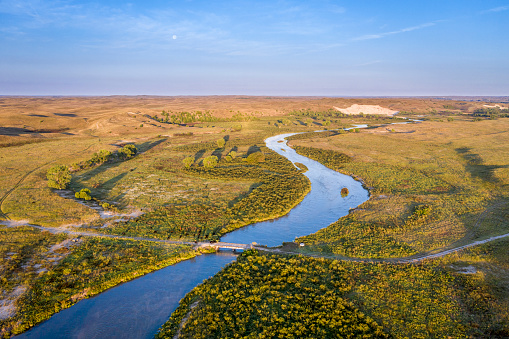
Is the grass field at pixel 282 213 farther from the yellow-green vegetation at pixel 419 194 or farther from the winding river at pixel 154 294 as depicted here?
the winding river at pixel 154 294

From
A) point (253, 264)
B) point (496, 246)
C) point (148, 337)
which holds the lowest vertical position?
point (148, 337)

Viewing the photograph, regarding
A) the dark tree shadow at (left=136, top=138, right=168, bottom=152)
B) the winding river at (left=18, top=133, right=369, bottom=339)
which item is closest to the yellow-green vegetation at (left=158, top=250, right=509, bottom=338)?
the winding river at (left=18, top=133, right=369, bottom=339)

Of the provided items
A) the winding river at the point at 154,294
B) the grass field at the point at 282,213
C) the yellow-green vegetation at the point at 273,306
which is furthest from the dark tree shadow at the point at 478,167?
the yellow-green vegetation at the point at 273,306

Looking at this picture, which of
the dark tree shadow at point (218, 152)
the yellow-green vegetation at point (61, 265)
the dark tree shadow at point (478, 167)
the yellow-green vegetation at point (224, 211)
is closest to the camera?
the yellow-green vegetation at point (61, 265)

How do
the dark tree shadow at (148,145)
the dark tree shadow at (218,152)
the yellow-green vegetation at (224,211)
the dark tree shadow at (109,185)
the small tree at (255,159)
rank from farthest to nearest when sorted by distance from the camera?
1. the dark tree shadow at (148,145)
2. the dark tree shadow at (218,152)
3. the small tree at (255,159)
4. the dark tree shadow at (109,185)
5. the yellow-green vegetation at (224,211)

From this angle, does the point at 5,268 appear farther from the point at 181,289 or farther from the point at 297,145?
the point at 297,145

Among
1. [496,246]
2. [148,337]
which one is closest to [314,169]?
[496,246]

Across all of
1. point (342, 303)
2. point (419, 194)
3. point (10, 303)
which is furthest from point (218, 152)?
point (342, 303)
